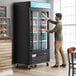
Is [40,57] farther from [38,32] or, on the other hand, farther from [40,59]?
[38,32]

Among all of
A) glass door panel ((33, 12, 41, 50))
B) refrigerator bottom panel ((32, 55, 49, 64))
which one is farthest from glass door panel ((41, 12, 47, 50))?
refrigerator bottom panel ((32, 55, 49, 64))

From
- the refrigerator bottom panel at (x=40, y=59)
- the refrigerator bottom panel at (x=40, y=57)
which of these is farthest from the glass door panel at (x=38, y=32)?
the refrigerator bottom panel at (x=40, y=59)

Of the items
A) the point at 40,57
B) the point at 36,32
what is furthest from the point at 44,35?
the point at 40,57

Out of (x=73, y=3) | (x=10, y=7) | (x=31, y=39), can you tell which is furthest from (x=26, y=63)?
(x=73, y=3)

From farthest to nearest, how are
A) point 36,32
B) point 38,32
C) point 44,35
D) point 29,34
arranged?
point 44,35, point 38,32, point 36,32, point 29,34

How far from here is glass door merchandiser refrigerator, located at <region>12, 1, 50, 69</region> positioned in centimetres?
745

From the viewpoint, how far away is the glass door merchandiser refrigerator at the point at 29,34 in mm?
7449

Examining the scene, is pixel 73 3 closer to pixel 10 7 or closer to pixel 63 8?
pixel 63 8

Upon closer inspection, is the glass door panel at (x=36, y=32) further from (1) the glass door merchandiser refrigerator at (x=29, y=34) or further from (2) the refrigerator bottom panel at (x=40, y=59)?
(2) the refrigerator bottom panel at (x=40, y=59)

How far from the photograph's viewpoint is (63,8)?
9.46 meters

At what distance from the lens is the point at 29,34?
24.4 feet

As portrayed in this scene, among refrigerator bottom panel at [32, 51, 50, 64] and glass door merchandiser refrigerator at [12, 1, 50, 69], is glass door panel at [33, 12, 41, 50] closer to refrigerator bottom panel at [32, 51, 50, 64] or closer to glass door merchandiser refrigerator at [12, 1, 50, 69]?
glass door merchandiser refrigerator at [12, 1, 50, 69]

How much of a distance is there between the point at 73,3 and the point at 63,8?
1.58ft

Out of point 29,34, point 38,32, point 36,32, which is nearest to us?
point 29,34
